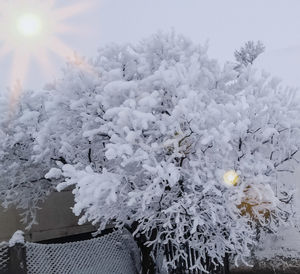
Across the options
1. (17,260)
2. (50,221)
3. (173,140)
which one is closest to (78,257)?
(17,260)

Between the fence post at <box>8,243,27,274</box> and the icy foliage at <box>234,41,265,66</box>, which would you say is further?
the icy foliage at <box>234,41,265,66</box>

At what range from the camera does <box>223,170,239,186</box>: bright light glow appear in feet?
28.1

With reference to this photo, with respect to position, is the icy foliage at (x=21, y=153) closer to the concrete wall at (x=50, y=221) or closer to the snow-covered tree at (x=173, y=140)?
the snow-covered tree at (x=173, y=140)

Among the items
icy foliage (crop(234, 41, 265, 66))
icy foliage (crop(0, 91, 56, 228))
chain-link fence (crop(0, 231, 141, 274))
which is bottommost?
chain-link fence (crop(0, 231, 141, 274))

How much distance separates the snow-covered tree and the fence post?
60.2 inches

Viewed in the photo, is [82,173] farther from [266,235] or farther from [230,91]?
[266,235]

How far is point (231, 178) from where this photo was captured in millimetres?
8766

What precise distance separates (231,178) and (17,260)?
4.40 m

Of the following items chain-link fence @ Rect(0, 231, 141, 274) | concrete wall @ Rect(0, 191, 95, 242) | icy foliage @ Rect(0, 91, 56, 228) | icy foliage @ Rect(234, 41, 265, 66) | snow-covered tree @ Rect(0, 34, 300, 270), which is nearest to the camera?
chain-link fence @ Rect(0, 231, 141, 274)

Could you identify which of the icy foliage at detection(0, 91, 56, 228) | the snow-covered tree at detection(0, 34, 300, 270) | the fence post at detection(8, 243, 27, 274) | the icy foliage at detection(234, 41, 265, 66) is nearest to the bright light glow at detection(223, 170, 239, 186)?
the snow-covered tree at detection(0, 34, 300, 270)

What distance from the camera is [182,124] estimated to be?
28.9 feet

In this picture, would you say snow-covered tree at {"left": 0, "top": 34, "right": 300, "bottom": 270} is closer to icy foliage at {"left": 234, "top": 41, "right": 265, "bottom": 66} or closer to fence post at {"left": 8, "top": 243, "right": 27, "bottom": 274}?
fence post at {"left": 8, "top": 243, "right": 27, "bottom": 274}

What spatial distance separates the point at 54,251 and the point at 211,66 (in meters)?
5.63

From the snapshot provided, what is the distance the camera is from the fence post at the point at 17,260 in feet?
23.0
